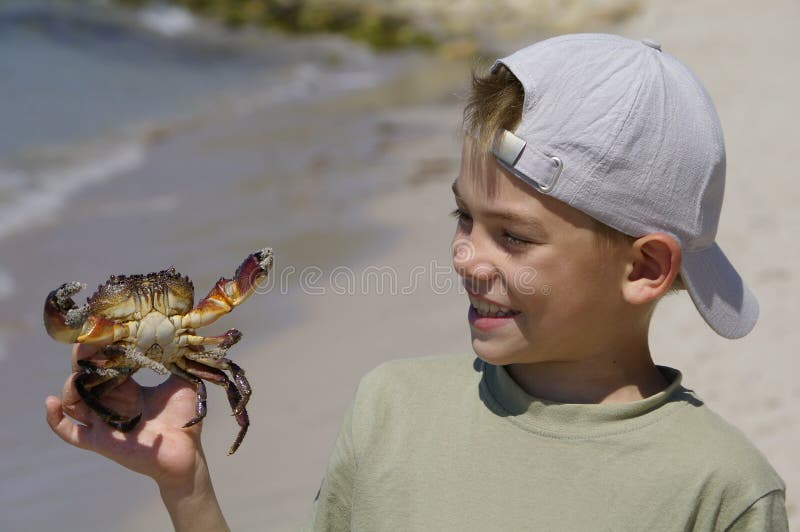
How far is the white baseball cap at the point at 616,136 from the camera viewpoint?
190 cm

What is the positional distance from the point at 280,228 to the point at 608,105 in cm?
558

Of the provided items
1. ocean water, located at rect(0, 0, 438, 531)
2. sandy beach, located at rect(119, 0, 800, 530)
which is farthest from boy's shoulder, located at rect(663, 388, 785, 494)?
ocean water, located at rect(0, 0, 438, 531)

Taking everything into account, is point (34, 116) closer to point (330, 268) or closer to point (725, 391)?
point (330, 268)

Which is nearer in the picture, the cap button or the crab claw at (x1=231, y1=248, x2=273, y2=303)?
the cap button

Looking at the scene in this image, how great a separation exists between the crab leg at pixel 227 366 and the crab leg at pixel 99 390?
225 millimetres

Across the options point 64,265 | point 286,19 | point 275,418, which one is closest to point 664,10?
point 286,19

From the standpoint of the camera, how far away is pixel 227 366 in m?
2.36

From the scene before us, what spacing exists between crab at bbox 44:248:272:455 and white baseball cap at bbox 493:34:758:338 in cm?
66

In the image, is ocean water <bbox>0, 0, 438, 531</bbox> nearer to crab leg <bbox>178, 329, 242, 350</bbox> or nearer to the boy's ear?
crab leg <bbox>178, 329, 242, 350</bbox>

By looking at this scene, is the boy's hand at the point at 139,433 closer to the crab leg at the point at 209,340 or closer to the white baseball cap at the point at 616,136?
the crab leg at the point at 209,340

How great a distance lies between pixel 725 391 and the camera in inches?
184

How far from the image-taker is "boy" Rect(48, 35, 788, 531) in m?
1.90

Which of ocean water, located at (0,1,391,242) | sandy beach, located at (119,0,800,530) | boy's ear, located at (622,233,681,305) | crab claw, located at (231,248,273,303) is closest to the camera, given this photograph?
boy's ear, located at (622,233,681,305)

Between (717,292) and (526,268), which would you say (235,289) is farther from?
(717,292)
